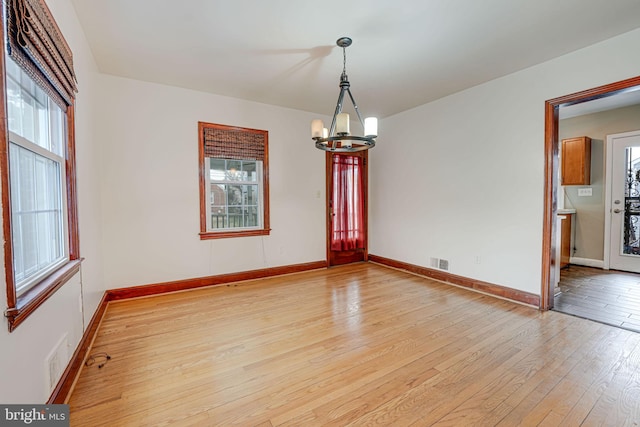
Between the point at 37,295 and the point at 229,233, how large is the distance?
2709mm

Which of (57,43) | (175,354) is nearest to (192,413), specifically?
(175,354)

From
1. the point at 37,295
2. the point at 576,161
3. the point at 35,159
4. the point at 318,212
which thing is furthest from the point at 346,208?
the point at 37,295

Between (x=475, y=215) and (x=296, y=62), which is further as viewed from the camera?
(x=475, y=215)

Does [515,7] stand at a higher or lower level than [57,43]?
higher

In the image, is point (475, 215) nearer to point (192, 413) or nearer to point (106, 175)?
point (192, 413)

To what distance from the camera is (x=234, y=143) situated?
4102 millimetres

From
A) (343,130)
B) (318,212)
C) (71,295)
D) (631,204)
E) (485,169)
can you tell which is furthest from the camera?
(318,212)

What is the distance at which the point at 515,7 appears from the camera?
85.1 inches

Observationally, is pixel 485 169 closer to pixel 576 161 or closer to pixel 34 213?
pixel 576 161

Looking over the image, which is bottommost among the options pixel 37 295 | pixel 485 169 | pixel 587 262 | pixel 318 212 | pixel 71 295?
pixel 587 262

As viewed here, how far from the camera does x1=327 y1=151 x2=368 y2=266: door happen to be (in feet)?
16.6

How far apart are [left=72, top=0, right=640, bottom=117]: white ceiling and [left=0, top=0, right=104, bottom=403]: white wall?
0.32m

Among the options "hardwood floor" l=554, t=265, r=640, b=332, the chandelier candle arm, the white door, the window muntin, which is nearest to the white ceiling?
the chandelier candle arm

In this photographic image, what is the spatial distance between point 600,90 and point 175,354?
4.51 m
